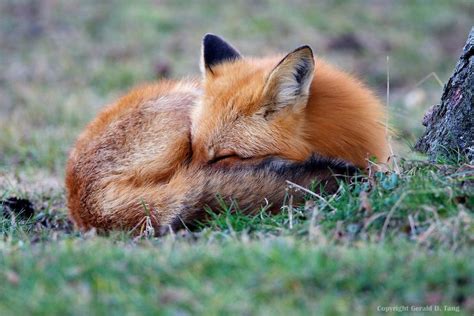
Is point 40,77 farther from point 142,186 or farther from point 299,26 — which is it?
point 142,186

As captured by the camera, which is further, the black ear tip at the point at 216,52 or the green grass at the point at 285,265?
the black ear tip at the point at 216,52

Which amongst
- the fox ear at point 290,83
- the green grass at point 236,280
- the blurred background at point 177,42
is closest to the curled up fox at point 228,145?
the fox ear at point 290,83

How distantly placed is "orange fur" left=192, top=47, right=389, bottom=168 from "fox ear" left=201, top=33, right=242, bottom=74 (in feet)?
1.33

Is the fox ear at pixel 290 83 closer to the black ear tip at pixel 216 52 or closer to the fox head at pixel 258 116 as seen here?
the fox head at pixel 258 116

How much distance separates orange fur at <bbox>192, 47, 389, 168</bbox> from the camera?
4523mm

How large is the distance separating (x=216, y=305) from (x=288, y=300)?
0.97ft

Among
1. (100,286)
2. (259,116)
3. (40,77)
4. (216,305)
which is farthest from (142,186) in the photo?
(40,77)

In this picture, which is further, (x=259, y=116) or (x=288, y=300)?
(x=259, y=116)

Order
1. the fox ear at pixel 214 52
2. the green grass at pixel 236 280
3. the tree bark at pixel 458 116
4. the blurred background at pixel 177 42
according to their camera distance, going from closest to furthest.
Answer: the green grass at pixel 236 280 → the tree bark at pixel 458 116 → the fox ear at pixel 214 52 → the blurred background at pixel 177 42

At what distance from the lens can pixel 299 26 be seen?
12.3m

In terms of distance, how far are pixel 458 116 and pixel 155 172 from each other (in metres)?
2.07

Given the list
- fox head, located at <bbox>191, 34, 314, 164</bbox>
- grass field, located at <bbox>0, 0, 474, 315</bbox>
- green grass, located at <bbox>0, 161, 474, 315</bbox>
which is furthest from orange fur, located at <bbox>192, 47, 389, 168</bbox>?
green grass, located at <bbox>0, 161, 474, 315</bbox>

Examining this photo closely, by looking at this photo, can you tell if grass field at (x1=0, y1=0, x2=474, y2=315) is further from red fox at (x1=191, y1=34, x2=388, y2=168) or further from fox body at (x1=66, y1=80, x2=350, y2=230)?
red fox at (x1=191, y1=34, x2=388, y2=168)

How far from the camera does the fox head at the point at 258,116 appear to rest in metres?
4.51
